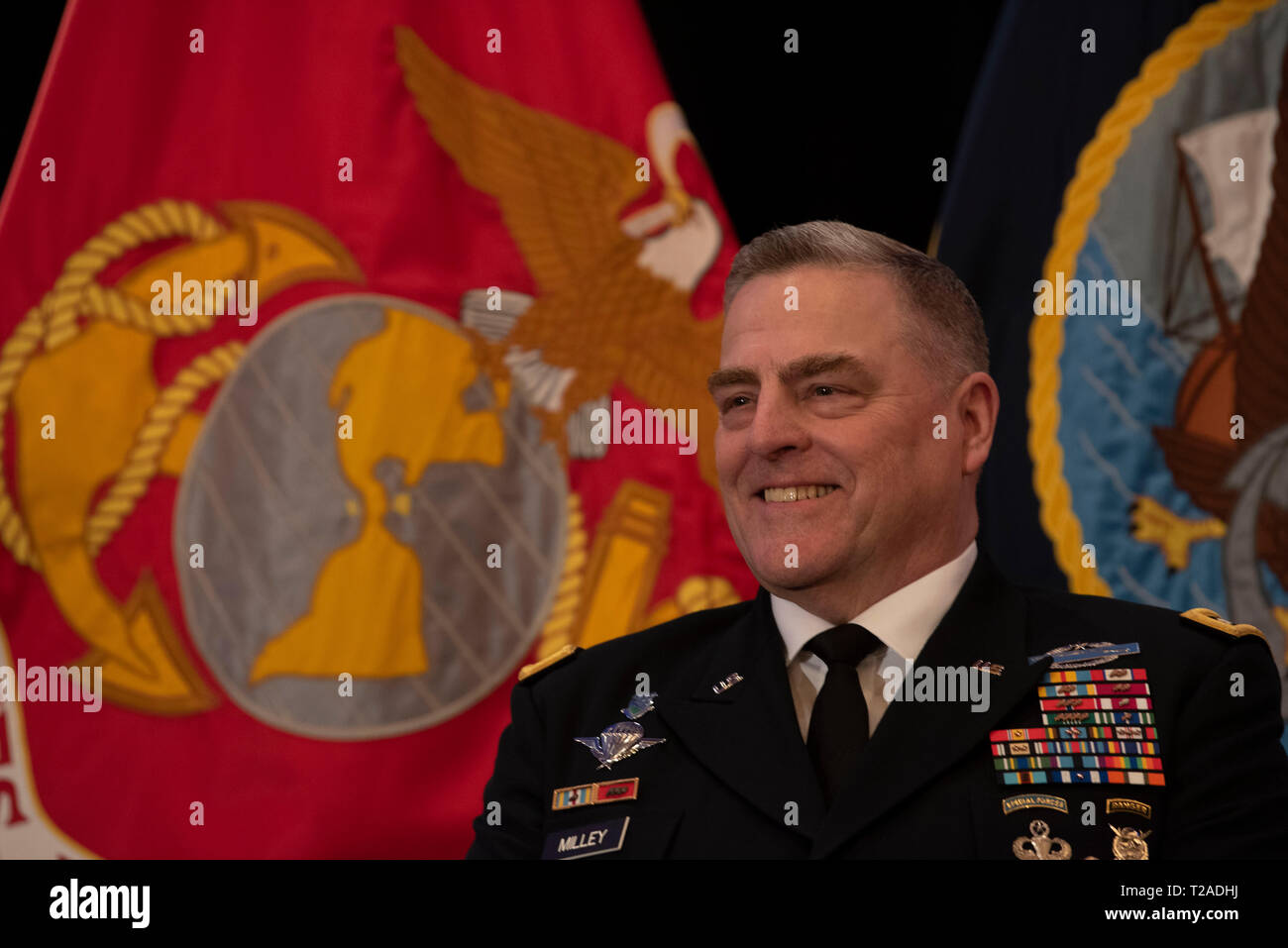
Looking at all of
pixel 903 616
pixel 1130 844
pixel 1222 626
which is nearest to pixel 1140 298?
pixel 1222 626

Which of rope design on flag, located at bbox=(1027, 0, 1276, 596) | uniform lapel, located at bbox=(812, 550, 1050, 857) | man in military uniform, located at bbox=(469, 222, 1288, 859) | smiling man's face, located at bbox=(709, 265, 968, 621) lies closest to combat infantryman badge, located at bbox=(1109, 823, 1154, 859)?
man in military uniform, located at bbox=(469, 222, 1288, 859)

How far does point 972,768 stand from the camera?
5.07 feet

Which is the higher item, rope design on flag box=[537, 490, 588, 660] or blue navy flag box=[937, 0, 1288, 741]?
blue navy flag box=[937, 0, 1288, 741]

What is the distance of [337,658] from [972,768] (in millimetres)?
1552

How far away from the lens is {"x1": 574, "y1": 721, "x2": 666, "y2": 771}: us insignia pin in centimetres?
171

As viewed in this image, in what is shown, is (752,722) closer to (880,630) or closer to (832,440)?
(880,630)

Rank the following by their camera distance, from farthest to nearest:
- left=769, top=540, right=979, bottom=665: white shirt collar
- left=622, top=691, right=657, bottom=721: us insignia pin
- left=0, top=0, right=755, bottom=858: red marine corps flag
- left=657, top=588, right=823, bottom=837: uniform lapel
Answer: left=0, top=0, right=755, bottom=858: red marine corps flag, left=622, top=691, right=657, bottom=721: us insignia pin, left=769, top=540, right=979, bottom=665: white shirt collar, left=657, top=588, right=823, bottom=837: uniform lapel

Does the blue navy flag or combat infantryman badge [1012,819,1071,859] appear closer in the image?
combat infantryman badge [1012,819,1071,859]

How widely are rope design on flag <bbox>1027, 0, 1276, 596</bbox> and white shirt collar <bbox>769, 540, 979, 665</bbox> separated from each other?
1.13 metres

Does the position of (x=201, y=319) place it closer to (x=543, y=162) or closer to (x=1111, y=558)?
(x=543, y=162)

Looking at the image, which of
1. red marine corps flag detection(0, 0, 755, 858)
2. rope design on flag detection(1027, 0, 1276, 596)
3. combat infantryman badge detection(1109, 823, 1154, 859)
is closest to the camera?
combat infantryman badge detection(1109, 823, 1154, 859)

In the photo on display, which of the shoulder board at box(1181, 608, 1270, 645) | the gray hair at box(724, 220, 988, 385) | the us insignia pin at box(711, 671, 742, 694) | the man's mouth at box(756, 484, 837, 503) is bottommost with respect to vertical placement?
the us insignia pin at box(711, 671, 742, 694)

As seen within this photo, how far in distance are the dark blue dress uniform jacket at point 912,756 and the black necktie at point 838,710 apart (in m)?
0.03

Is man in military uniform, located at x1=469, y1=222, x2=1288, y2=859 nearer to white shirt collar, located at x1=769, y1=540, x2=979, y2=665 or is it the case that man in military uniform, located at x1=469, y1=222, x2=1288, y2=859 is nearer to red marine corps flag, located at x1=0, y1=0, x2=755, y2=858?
white shirt collar, located at x1=769, y1=540, x2=979, y2=665
